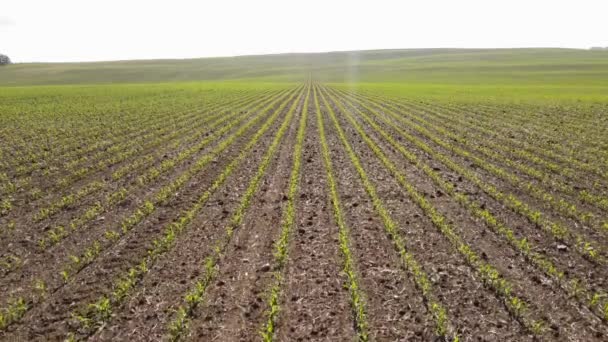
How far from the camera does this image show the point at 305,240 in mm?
9219

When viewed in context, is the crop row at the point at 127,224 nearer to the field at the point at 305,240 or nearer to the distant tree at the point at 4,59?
the field at the point at 305,240

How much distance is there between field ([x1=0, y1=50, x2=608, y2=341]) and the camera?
6434 millimetres

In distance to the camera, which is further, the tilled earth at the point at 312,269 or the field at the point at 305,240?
the field at the point at 305,240

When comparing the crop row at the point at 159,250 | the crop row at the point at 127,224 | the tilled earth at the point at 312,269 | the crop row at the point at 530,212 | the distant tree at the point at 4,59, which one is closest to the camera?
the tilled earth at the point at 312,269

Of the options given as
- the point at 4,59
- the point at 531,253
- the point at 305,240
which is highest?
the point at 4,59

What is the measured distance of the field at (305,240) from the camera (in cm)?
643

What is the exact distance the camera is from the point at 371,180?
13734 mm

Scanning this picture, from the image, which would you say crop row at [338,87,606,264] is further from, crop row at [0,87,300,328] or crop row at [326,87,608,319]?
crop row at [0,87,300,328]

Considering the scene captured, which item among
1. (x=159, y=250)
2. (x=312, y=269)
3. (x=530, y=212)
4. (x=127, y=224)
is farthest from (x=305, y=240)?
(x=530, y=212)

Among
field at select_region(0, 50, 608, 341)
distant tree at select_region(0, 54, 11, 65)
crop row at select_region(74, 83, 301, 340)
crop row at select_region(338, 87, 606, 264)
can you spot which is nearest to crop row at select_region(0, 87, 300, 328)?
field at select_region(0, 50, 608, 341)

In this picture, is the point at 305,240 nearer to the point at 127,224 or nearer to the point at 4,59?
the point at 127,224

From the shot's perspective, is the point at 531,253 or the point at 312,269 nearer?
the point at 312,269

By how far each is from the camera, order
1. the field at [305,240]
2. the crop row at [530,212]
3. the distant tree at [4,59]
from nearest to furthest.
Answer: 1. the field at [305,240]
2. the crop row at [530,212]
3. the distant tree at [4,59]

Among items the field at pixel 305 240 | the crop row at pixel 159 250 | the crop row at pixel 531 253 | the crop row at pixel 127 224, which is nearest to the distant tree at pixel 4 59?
the field at pixel 305 240
